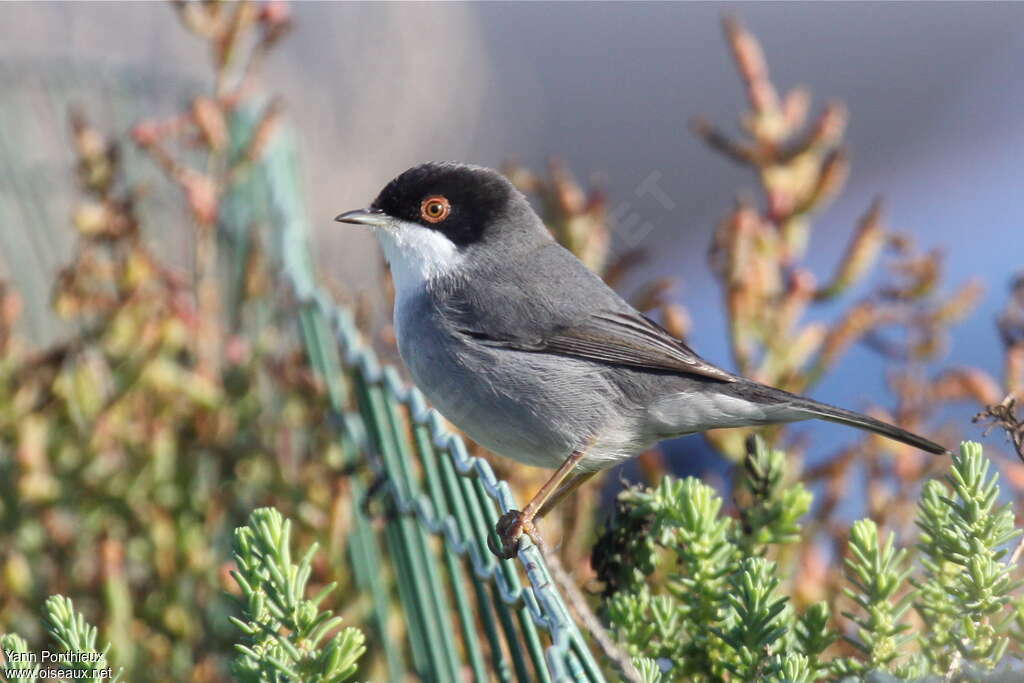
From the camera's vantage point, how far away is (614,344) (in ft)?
9.25

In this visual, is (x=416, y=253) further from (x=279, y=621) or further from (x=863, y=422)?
(x=279, y=621)

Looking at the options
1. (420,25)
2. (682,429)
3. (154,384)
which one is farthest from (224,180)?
(420,25)

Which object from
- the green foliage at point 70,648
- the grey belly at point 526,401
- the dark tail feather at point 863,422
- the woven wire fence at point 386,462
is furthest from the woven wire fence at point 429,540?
the dark tail feather at point 863,422

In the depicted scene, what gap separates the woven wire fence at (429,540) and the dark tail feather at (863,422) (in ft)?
2.25

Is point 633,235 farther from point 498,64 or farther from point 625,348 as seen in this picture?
point 498,64

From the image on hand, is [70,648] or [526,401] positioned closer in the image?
[70,648]

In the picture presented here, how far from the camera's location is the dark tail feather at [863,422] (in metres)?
2.32

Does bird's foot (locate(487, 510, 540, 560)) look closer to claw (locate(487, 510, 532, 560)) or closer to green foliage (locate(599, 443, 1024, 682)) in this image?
claw (locate(487, 510, 532, 560))

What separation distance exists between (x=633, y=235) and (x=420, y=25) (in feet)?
11.5

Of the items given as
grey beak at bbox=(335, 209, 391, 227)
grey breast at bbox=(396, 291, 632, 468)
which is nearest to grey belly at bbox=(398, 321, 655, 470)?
grey breast at bbox=(396, 291, 632, 468)

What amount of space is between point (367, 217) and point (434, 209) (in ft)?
0.57

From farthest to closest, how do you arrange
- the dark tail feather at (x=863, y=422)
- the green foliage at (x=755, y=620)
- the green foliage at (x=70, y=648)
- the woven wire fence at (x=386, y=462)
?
the dark tail feather at (x=863, y=422) < the woven wire fence at (x=386, y=462) < the green foliage at (x=755, y=620) < the green foliage at (x=70, y=648)

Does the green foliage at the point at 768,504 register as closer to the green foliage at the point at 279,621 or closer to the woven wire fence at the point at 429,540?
the woven wire fence at the point at 429,540

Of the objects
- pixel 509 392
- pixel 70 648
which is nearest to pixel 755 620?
pixel 70 648
